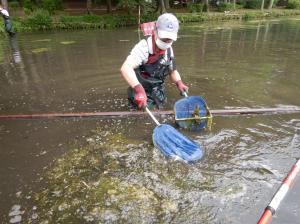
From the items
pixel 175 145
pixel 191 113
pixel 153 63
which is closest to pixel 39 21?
pixel 153 63

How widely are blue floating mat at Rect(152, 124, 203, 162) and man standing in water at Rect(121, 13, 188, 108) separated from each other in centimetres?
48

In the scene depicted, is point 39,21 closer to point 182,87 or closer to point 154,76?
point 154,76

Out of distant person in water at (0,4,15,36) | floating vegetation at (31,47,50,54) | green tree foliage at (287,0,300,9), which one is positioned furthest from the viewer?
green tree foliage at (287,0,300,9)

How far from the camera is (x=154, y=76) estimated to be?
5172 mm

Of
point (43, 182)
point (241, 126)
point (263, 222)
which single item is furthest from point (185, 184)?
point (241, 126)

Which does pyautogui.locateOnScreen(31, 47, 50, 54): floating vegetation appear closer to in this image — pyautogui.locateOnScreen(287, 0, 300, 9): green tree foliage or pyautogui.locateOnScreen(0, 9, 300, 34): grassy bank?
pyautogui.locateOnScreen(0, 9, 300, 34): grassy bank

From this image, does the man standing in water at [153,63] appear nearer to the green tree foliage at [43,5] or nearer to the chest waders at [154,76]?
the chest waders at [154,76]

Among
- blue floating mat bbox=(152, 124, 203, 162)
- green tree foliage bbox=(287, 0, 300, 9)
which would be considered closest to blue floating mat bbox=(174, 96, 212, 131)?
blue floating mat bbox=(152, 124, 203, 162)

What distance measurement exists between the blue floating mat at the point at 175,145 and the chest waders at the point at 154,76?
1201 millimetres

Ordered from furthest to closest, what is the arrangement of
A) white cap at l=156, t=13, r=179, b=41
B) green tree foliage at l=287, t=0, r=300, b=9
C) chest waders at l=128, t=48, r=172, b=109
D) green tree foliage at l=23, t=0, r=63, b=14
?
green tree foliage at l=287, t=0, r=300, b=9 < green tree foliage at l=23, t=0, r=63, b=14 < chest waders at l=128, t=48, r=172, b=109 < white cap at l=156, t=13, r=179, b=41

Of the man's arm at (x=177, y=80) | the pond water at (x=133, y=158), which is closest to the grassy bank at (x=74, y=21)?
the pond water at (x=133, y=158)

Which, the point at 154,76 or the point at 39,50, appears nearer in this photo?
the point at 154,76

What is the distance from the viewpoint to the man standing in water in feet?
14.0

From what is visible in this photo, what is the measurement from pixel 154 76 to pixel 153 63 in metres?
0.30
